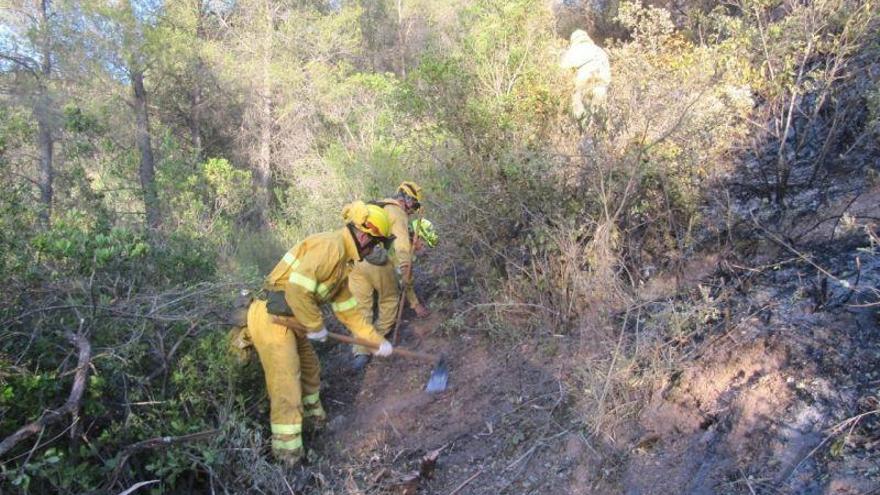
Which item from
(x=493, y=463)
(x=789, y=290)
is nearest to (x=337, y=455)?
(x=493, y=463)

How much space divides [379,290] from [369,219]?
6.25ft

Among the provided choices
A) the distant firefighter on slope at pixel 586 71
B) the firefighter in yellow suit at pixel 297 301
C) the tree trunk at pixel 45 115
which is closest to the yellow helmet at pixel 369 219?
the firefighter in yellow suit at pixel 297 301

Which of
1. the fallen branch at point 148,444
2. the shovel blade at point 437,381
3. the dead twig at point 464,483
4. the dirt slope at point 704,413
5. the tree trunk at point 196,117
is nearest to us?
the dirt slope at point 704,413

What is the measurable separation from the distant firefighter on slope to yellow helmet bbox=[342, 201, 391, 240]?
222cm

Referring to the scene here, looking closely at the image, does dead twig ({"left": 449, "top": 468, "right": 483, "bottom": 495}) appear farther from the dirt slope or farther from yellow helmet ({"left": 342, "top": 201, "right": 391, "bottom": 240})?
yellow helmet ({"left": 342, "top": 201, "right": 391, "bottom": 240})

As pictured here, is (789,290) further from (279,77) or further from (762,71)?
(279,77)

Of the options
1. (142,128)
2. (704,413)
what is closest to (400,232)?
(704,413)

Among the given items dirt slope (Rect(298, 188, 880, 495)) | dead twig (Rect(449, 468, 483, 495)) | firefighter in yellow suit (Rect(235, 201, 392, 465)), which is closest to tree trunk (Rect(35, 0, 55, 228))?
firefighter in yellow suit (Rect(235, 201, 392, 465))

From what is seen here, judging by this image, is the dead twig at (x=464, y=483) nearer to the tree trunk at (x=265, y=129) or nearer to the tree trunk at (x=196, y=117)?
the tree trunk at (x=265, y=129)

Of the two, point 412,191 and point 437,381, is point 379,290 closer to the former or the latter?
point 412,191

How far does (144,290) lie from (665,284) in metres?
4.25

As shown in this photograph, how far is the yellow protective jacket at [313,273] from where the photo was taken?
4.59m

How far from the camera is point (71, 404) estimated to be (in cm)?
385

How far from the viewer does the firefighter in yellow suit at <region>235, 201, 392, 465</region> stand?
15.2ft
